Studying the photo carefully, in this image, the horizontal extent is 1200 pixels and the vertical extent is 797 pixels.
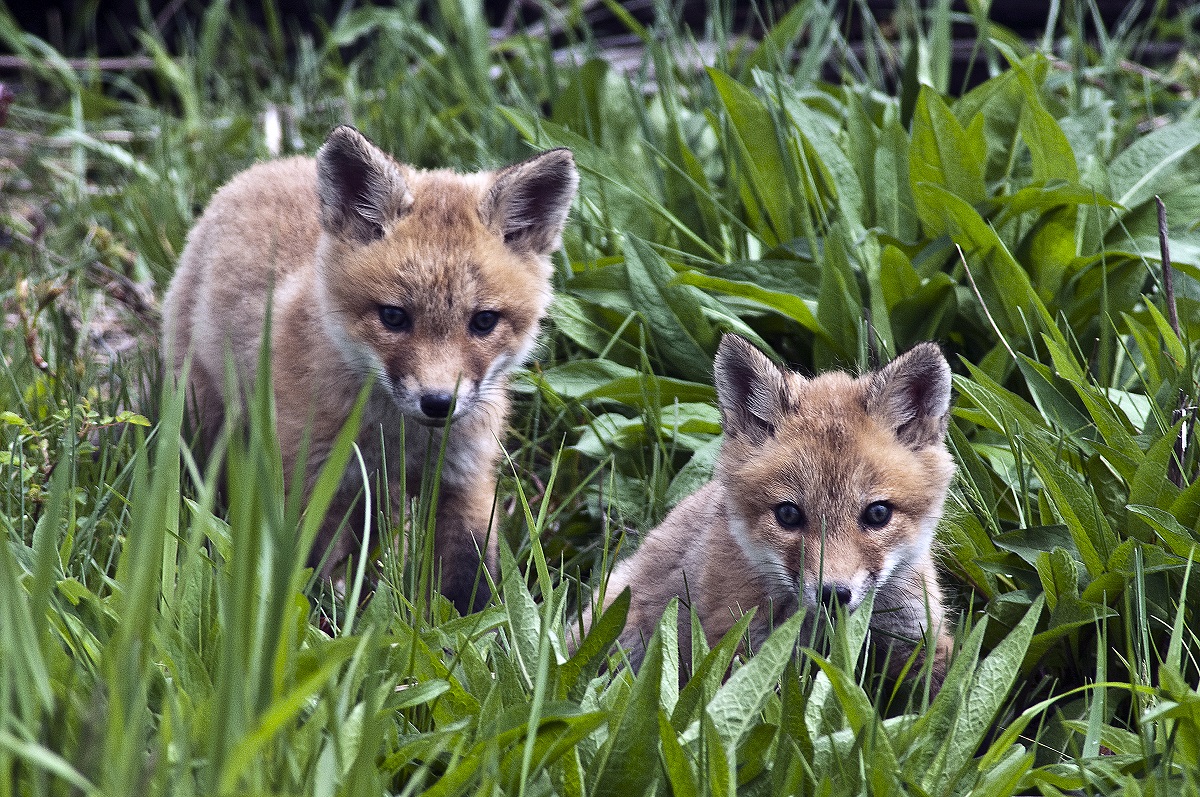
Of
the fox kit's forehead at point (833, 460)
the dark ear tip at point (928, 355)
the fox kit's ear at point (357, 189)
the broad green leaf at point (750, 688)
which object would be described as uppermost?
the fox kit's ear at point (357, 189)

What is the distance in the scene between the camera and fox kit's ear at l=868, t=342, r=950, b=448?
2.88 meters

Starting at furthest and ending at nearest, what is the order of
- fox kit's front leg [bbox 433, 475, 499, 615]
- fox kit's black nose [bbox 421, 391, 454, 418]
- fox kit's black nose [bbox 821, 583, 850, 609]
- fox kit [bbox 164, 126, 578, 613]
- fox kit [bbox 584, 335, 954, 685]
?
fox kit's front leg [bbox 433, 475, 499, 615], fox kit [bbox 164, 126, 578, 613], fox kit's black nose [bbox 421, 391, 454, 418], fox kit [bbox 584, 335, 954, 685], fox kit's black nose [bbox 821, 583, 850, 609]

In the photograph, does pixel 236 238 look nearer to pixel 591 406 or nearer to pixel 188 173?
pixel 591 406

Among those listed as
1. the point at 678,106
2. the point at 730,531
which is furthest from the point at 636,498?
the point at 678,106

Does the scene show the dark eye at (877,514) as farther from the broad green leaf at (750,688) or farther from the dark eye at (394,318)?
the dark eye at (394,318)

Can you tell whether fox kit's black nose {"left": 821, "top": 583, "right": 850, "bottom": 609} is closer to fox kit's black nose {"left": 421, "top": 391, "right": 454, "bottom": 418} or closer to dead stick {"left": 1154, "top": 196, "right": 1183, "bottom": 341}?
fox kit's black nose {"left": 421, "top": 391, "right": 454, "bottom": 418}

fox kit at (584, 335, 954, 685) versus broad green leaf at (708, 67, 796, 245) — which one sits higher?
broad green leaf at (708, 67, 796, 245)

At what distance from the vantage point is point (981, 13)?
496 centimetres

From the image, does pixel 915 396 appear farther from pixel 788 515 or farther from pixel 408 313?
pixel 408 313

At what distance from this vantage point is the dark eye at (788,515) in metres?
2.86

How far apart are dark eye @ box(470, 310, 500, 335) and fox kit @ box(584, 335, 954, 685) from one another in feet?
2.99

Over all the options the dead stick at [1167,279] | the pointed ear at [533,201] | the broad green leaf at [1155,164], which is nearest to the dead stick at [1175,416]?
the dead stick at [1167,279]

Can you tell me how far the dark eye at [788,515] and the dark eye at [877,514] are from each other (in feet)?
0.52

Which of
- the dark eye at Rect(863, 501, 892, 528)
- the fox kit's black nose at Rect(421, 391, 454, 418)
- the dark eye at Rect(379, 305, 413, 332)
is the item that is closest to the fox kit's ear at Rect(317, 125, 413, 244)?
the dark eye at Rect(379, 305, 413, 332)
